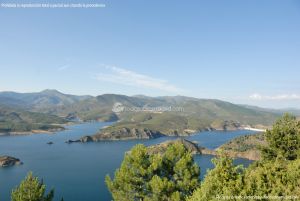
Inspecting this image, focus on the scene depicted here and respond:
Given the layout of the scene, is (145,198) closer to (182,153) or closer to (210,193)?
(182,153)

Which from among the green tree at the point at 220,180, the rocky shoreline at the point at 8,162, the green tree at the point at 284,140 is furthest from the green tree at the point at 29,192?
the rocky shoreline at the point at 8,162

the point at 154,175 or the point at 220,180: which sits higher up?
the point at 220,180

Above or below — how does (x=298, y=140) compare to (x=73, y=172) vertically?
above

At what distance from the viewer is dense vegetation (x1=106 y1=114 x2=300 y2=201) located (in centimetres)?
1912

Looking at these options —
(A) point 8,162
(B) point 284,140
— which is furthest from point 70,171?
(B) point 284,140

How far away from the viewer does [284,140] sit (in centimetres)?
4241

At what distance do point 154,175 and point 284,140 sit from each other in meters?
21.3

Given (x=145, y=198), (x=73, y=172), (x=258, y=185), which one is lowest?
(x=73, y=172)

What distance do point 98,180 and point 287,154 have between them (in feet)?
314

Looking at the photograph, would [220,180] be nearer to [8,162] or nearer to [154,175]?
[154,175]

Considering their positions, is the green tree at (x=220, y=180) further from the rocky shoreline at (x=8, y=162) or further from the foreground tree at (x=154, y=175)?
the rocky shoreline at (x=8, y=162)

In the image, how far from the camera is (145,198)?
31906 millimetres

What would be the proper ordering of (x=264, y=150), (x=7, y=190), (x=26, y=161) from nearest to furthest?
(x=264, y=150) < (x=7, y=190) < (x=26, y=161)

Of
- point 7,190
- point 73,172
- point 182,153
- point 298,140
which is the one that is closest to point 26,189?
point 182,153
